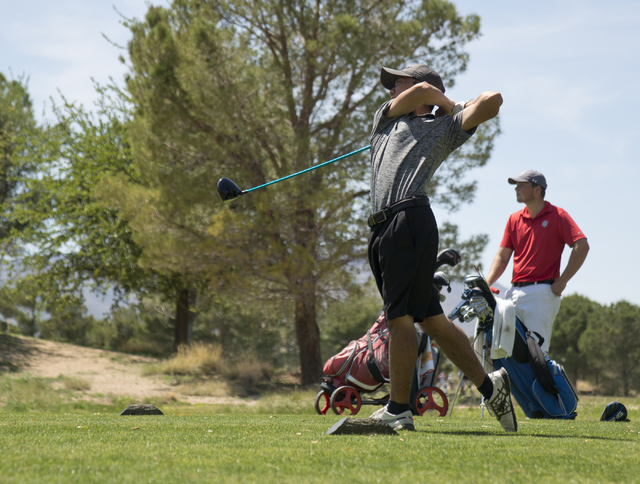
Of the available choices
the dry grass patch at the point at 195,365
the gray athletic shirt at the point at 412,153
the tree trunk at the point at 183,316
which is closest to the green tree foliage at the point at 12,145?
the tree trunk at the point at 183,316

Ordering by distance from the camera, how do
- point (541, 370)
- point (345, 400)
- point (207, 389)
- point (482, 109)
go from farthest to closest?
point (207, 389), point (345, 400), point (541, 370), point (482, 109)

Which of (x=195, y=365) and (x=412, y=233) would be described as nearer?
(x=412, y=233)

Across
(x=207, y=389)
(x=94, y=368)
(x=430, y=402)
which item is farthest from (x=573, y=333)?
(x=430, y=402)

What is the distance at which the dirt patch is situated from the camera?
12617 mm

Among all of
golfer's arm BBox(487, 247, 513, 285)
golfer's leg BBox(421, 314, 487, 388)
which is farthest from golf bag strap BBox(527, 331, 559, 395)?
golfer's leg BBox(421, 314, 487, 388)

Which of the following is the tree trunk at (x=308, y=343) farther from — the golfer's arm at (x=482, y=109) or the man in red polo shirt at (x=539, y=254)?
the golfer's arm at (x=482, y=109)

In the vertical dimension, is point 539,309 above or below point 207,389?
above

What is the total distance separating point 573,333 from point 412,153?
75.5ft

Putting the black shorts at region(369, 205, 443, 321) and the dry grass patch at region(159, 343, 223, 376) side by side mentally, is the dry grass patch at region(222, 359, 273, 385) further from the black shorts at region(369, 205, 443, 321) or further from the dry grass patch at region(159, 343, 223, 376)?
the black shorts at region(369, 205, 443, 321)

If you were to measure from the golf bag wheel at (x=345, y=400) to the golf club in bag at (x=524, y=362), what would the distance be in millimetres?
1361

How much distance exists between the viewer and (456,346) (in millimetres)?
3396

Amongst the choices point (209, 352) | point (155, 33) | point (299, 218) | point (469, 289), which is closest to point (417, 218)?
point (469, 289)

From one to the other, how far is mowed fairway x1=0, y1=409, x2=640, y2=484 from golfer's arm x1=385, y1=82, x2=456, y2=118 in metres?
1.70

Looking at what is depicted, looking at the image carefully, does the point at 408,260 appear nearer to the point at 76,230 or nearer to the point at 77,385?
the point at 77,385
